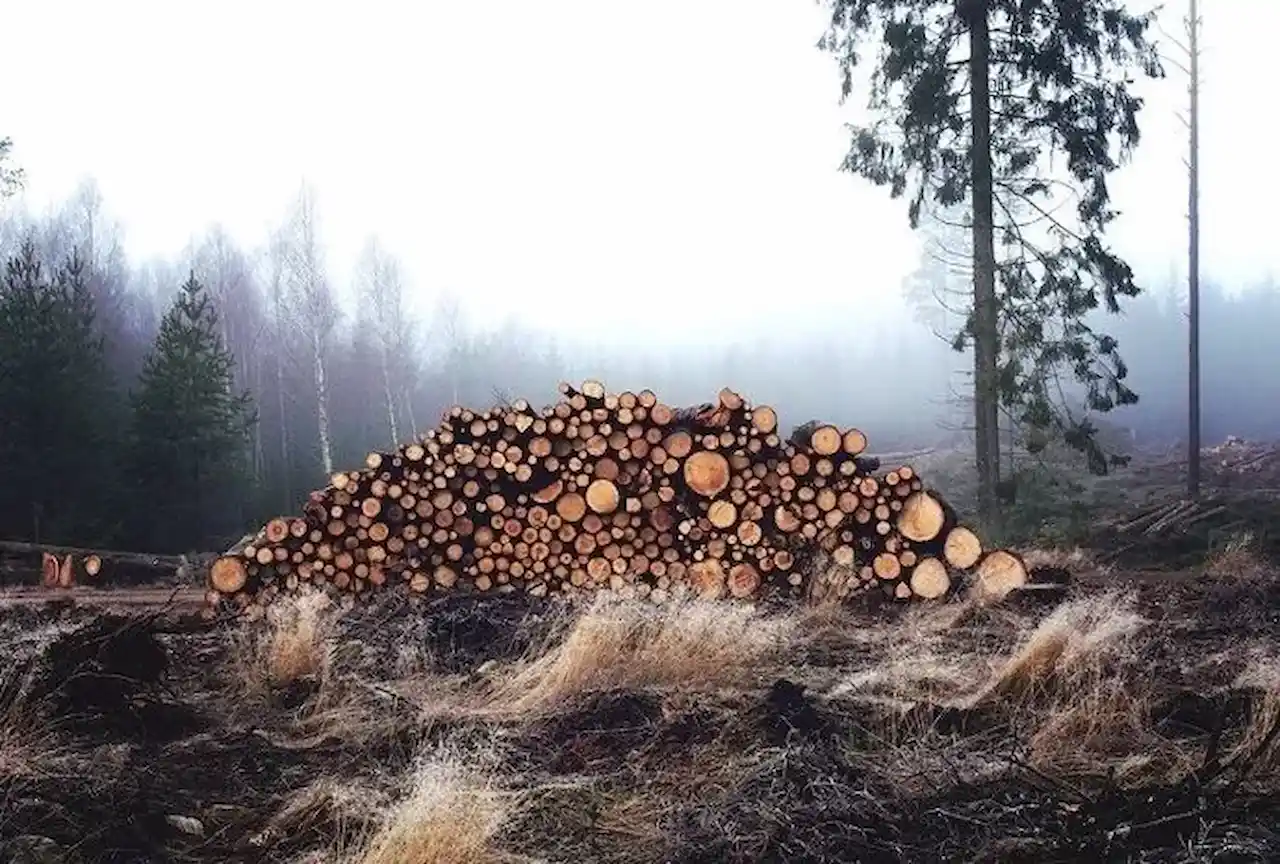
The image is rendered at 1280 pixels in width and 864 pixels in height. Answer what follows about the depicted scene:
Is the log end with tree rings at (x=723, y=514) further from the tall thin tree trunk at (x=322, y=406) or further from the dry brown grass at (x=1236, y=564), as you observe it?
the tall thin tree trunk at (x=322, y=406)

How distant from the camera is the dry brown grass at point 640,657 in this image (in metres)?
4.78

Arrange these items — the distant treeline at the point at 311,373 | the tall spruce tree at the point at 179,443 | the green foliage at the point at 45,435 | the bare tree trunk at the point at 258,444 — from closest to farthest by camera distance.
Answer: the green foliage at the point at 45,435
the distant treeline at the point at 311,373
the tall spruce tree at the point at 179,443
the bare tree trunk at the point at 258,444

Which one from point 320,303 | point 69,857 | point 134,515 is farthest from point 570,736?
point 320,303

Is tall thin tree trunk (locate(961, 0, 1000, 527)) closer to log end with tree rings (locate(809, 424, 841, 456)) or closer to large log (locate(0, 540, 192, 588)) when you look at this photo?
log end with tree rings (locate(809, 424, 841, 456))

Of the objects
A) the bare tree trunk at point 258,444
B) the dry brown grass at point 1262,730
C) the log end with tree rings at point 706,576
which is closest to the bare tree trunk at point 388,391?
the bare tree trunk at point 258,444

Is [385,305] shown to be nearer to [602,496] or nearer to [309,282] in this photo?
[309,282]

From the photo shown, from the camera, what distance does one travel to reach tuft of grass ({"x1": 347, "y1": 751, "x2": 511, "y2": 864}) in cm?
280

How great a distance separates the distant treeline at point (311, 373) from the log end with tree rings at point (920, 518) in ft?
13.0

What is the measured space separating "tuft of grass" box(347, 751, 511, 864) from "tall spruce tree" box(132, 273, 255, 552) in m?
19.7

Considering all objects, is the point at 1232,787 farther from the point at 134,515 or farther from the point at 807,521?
the point at 134,515

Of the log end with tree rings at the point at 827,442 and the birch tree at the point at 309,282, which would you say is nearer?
the log end with tree rings at the point at 827,442

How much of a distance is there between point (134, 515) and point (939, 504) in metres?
17.9

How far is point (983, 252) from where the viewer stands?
45.7 feet

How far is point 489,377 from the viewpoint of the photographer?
2047 inches
